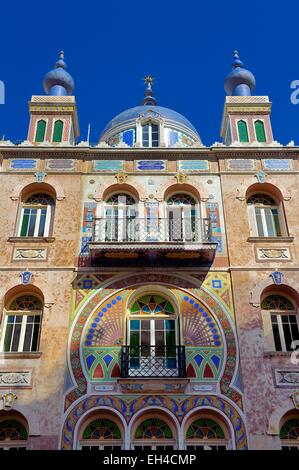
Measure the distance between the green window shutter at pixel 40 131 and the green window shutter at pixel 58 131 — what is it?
18.8 inches

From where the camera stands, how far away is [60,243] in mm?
21484

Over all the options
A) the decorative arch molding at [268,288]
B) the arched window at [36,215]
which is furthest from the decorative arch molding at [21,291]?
the decorative arch molding at [268,288]

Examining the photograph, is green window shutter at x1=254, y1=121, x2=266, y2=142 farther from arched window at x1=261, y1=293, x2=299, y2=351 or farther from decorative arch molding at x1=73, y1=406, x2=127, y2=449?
decorative arch molding at x1=73, y1=406, x2=127, y2=449

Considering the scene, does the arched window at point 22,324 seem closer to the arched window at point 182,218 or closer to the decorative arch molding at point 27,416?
the decorative arch molding at point 27,416

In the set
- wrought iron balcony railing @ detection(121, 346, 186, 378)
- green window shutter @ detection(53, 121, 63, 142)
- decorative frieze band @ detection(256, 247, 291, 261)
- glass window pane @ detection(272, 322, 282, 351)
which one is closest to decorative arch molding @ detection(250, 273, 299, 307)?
decorative frieze band @ detection(256, 247, 291, 261)

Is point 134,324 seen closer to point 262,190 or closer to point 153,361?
point 153,361

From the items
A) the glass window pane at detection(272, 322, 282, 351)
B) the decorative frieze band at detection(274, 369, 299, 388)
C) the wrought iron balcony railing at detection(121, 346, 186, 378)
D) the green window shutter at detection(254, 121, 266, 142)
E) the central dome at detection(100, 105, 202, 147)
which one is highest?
the central dome at detection(100, 105, 202, 147)

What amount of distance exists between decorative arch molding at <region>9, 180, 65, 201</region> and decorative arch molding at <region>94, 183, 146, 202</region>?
143cm

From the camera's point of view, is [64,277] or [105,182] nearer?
[64,277]

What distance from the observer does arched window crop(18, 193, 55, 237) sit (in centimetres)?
2233

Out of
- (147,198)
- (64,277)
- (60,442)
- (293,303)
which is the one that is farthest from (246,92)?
(60,442)

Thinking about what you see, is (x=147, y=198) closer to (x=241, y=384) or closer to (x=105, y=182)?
(x=105, y=182)

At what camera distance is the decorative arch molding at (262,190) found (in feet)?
75.0

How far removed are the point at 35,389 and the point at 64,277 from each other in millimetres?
4134
